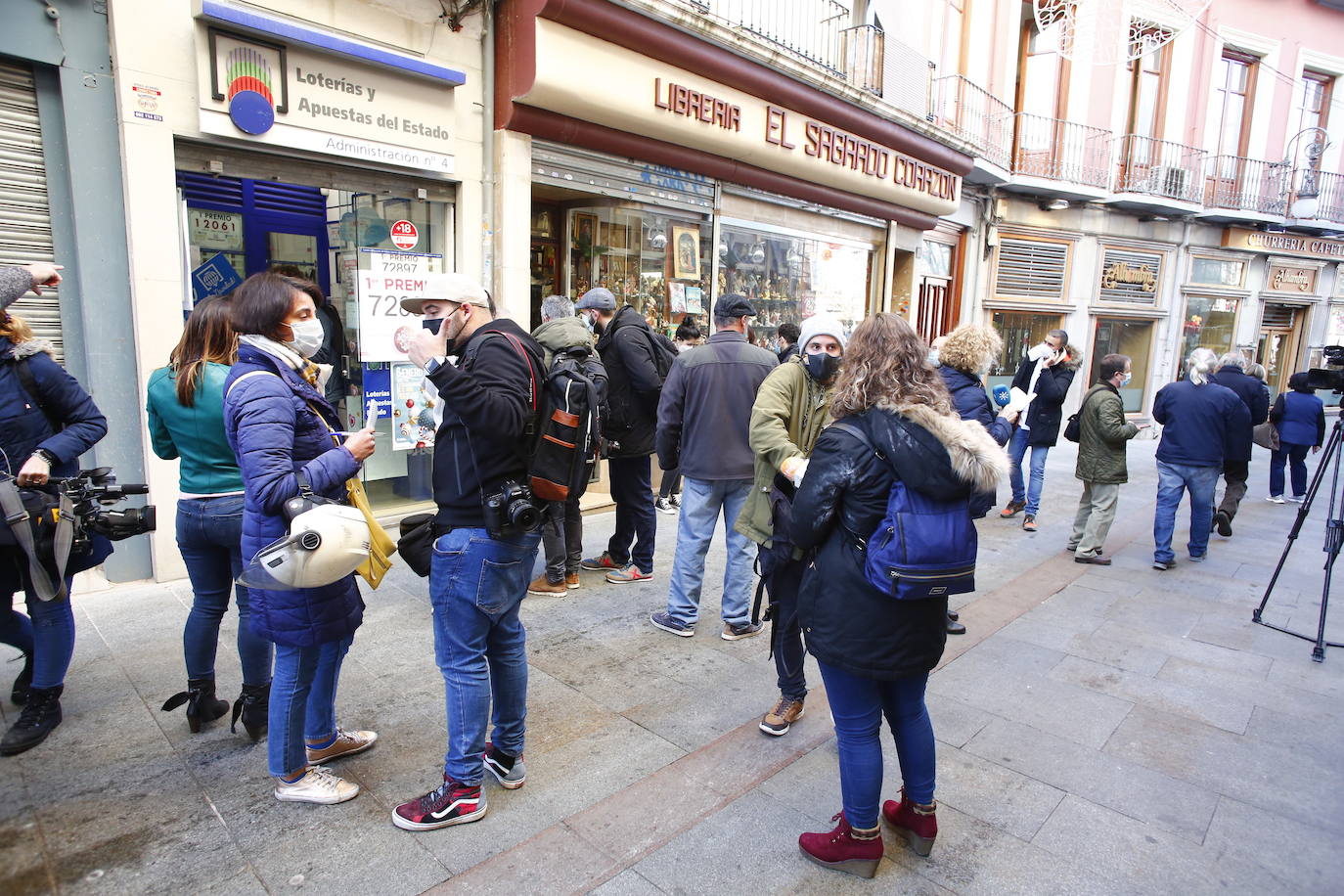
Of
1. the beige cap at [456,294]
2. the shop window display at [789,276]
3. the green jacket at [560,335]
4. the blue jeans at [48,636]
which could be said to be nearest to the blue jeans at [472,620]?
the beige cap at [456,294]

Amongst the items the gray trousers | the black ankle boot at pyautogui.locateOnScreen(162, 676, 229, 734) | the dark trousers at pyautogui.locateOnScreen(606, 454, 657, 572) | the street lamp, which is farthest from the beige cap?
the street lamp

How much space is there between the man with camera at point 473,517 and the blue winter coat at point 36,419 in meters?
1.81

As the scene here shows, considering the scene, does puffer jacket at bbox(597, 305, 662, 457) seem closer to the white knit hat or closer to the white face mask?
the white knit hat

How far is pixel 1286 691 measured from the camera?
4281mm

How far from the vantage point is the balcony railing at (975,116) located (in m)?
12.5

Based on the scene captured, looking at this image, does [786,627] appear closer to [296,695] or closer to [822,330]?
[822,330]

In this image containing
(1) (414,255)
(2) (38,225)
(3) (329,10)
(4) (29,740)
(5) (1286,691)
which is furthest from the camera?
(1) (414,255)

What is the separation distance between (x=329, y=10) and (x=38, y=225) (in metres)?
2.36

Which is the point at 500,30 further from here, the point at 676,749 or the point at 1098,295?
the point at 1098,295

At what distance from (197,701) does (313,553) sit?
154cm

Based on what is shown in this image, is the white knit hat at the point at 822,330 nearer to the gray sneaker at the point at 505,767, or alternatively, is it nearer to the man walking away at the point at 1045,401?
the gray sneaker at the point at 505,767

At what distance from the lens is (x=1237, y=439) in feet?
21.4

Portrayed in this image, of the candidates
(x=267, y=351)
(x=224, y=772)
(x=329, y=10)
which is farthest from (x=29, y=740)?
(x=329, y=10)

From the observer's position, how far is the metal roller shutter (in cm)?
452
